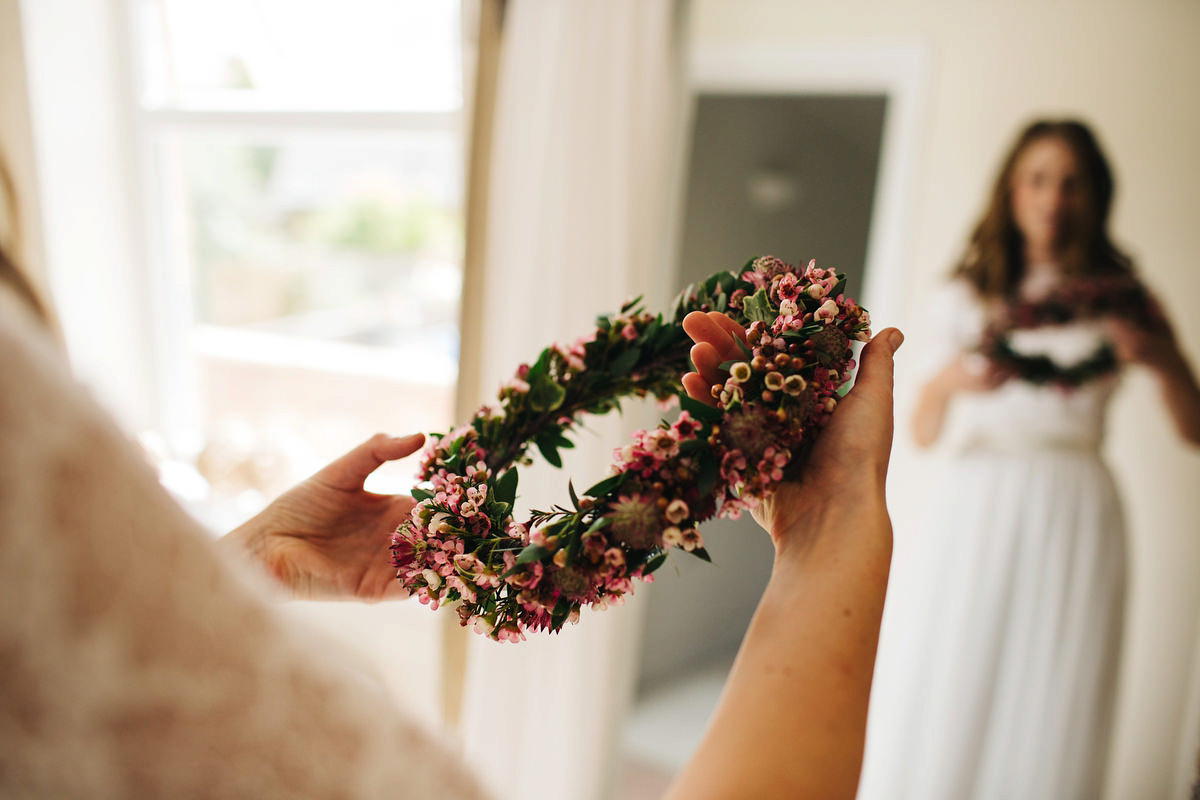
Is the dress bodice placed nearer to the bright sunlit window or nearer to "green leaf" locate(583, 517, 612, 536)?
"green leaf" locate(583, 517, 612, 536)

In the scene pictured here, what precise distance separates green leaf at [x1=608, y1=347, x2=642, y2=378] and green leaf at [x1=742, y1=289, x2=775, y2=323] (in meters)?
0.17

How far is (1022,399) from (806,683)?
3.80 ft

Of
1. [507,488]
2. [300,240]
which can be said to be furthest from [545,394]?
[300,240]

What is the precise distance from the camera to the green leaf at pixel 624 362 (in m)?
0.74

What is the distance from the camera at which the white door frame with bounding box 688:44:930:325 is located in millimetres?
1460

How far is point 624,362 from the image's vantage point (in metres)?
0.75

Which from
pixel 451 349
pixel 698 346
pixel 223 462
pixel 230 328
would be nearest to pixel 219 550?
pixel 698 346

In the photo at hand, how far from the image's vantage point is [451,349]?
227cm

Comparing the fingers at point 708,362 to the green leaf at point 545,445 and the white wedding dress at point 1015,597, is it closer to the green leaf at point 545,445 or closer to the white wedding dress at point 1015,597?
the green leaf at point 545,445

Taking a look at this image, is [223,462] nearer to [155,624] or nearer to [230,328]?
[230,328]

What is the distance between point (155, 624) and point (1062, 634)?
62.2 inches

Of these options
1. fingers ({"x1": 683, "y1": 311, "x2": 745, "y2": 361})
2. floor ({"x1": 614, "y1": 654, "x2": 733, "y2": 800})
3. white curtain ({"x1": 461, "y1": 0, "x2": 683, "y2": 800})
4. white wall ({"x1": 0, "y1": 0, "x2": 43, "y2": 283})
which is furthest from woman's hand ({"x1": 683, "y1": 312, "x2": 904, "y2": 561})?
white wall ({"x1": 0, "y1": 0, "x2": 43, "y2": 283})

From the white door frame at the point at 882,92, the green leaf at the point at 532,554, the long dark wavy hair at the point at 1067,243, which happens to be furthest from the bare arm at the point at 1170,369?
the green leaf at the point at 532,554

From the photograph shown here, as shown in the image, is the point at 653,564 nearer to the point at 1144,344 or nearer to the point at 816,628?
the point at 816,628
